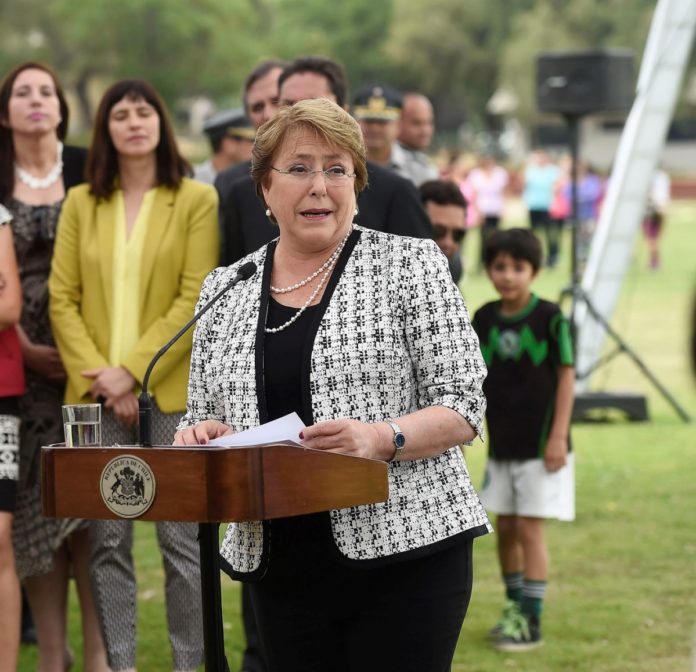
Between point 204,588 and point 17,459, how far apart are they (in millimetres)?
2186

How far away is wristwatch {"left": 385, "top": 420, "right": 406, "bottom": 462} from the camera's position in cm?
327

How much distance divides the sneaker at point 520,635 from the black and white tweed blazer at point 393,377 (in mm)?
2993

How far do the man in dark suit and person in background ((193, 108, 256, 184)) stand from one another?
7.94ft

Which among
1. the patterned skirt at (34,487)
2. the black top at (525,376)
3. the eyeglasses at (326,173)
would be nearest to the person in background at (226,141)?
the black top at (525,376)

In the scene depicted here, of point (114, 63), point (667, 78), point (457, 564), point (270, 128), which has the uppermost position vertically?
point (114, 63)

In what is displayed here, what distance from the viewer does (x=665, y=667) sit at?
5984mm

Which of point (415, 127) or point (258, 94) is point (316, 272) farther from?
point (415, 127)

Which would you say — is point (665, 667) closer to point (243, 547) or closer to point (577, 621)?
point (577, 621)

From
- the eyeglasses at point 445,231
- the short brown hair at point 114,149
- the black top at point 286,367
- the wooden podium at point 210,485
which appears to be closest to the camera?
the wooden podium at point 210,485

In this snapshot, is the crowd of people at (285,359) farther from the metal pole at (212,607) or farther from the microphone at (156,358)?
the metal pole at (212,607)

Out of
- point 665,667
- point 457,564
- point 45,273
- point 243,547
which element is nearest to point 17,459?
point 45,273

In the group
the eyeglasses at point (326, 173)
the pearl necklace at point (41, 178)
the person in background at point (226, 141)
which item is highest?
the person in background at point (226, 141)

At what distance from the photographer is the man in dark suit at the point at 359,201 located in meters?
5.11

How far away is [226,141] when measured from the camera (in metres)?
8.55
